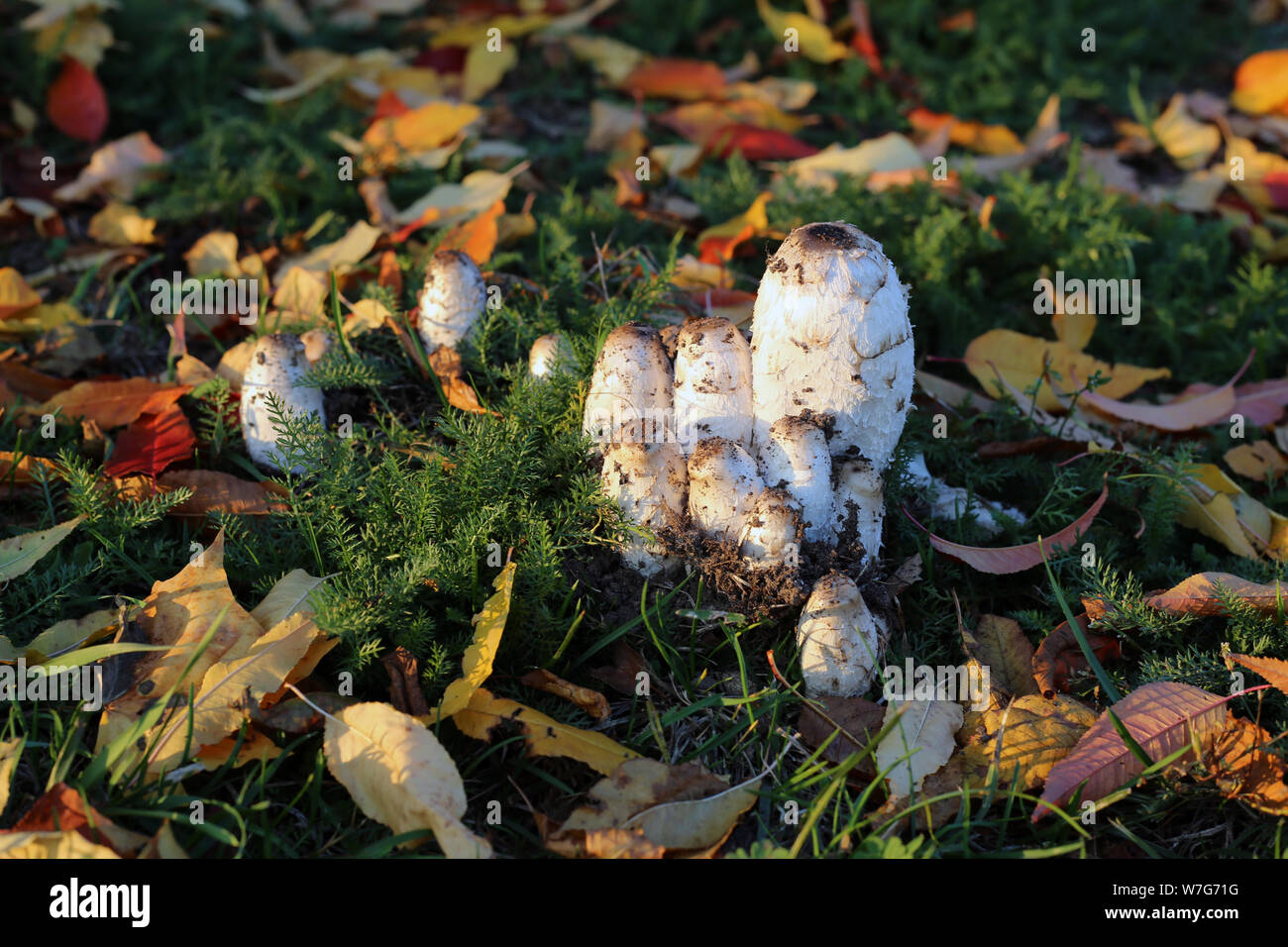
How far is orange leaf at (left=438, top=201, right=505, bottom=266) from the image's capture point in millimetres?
4145

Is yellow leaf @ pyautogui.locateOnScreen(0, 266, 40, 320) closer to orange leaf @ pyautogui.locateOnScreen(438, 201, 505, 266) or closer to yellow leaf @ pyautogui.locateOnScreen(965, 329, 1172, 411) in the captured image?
orange leaf @ pyautogui.locateOnScreen(438, 201, 505, 266)

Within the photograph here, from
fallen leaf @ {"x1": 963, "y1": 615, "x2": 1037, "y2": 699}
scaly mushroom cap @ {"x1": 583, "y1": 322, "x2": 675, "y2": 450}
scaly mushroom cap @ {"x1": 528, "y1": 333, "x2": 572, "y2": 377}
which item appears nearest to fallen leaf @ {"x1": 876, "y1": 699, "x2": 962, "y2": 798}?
fallen leaf @ {"x1": 963, "y1": 615, "x2": 1037, "y2": 699}

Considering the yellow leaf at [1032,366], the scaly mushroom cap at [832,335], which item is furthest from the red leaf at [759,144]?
the scaly mushroom cap at [832,335]

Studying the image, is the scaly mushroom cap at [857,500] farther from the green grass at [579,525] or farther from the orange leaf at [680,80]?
the orange leaf at [680,80]

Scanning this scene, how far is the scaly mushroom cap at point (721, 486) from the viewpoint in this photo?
2781 millimetres

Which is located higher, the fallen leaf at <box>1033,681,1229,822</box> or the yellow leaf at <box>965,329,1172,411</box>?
the yellow leaf at <box>965,329,1172,411</box>

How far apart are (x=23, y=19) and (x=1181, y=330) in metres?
6.02

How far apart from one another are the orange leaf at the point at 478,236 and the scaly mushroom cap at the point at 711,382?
147cm

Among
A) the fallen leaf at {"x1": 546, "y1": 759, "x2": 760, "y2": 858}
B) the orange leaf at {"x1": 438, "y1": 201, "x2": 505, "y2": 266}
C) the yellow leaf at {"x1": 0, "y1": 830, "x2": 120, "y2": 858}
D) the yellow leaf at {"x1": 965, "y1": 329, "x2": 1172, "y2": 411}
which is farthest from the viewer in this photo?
the orange leaf at {"x1": 438, "y1": 201, "x2": 505, "y2": 266}

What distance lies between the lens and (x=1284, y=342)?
4.34 meters

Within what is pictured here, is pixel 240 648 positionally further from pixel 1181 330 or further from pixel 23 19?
pixel 23 19

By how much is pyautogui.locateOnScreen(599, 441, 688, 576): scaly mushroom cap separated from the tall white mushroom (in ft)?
0.88

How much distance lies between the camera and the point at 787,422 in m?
2.86

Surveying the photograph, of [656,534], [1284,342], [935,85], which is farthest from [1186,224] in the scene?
[656,534]
